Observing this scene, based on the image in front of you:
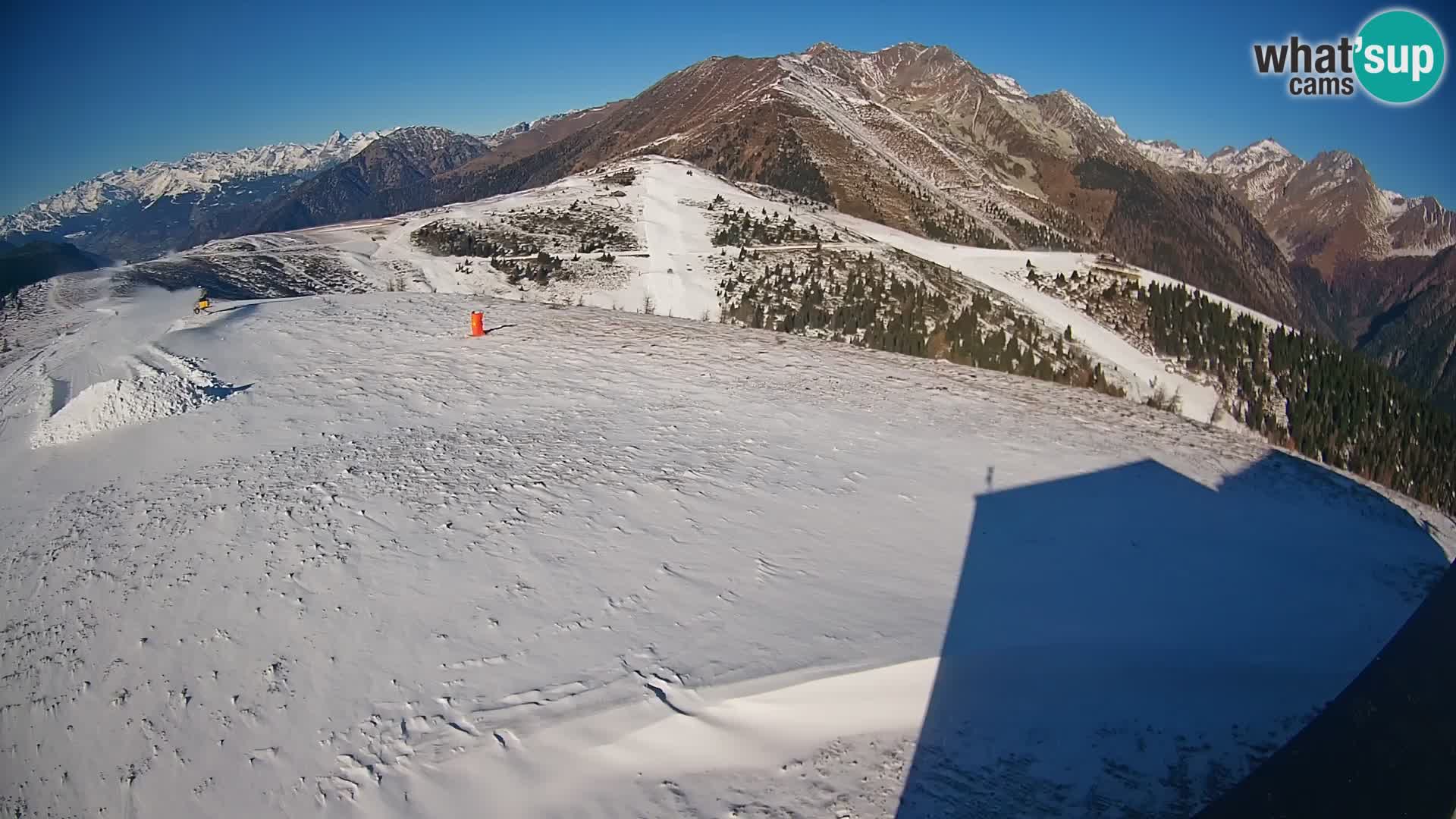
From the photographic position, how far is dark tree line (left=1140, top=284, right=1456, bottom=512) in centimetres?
3022

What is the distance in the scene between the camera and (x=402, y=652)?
7.53 meters

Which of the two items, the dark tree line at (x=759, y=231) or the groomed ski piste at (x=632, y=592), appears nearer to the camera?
the groomed ski piste at (x=632, y=592)

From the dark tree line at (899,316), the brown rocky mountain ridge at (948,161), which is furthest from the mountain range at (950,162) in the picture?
the dark tree line at (899,316)

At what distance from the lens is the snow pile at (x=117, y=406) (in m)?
12.9

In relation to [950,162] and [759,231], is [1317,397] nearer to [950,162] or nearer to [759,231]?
[759,231]

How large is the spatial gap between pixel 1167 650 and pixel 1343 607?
4.37m

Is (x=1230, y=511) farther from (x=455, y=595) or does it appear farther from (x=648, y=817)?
(x=455, y=595)

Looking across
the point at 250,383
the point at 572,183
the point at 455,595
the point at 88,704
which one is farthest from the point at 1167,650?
the point at 572,183

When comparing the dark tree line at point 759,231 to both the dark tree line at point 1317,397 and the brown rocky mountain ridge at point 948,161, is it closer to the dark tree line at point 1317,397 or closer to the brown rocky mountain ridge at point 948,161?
the dark tree line at point 1317,397

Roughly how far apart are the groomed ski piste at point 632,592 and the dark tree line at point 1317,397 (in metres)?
18.7

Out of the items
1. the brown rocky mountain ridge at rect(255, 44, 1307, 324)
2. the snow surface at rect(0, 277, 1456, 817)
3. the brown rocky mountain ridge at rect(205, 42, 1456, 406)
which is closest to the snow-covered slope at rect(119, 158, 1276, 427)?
the snow surface at rect(0, 277, 1456, 817)

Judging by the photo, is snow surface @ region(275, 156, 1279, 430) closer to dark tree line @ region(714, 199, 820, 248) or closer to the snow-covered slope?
the snow-covered slope

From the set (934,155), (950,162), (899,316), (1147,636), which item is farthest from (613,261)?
(950,162)

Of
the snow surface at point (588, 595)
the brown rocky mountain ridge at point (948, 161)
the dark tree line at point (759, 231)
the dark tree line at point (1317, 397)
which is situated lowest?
the snow surface at point (588, 595)
